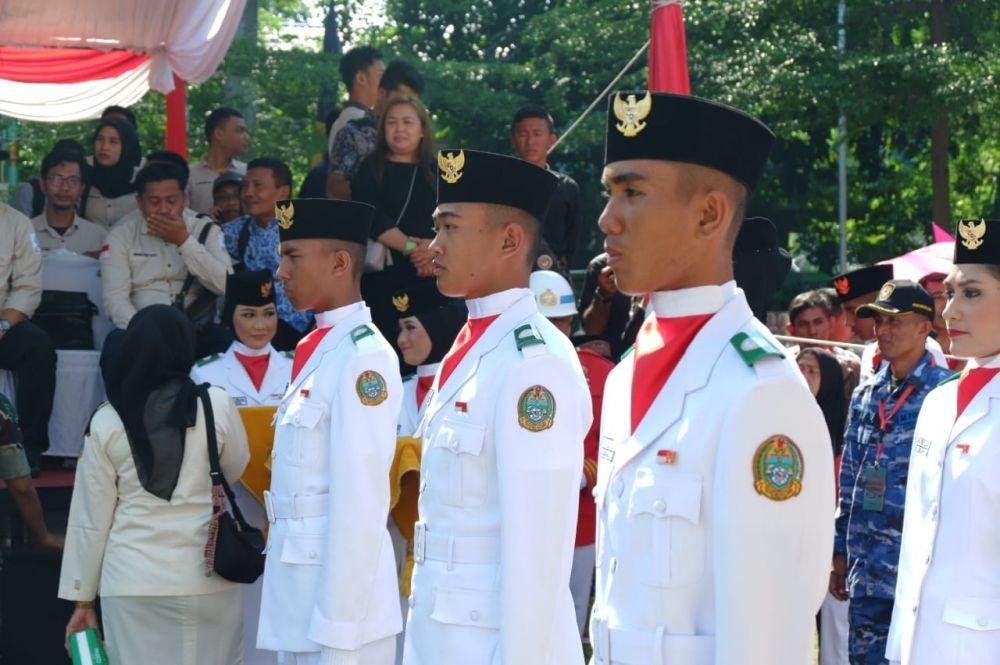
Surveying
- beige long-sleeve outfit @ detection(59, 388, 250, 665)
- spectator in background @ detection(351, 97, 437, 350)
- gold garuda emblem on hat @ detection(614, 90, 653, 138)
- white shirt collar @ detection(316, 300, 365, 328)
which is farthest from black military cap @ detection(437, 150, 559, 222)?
spectator in background @ detection(351, 97, 437, 350)

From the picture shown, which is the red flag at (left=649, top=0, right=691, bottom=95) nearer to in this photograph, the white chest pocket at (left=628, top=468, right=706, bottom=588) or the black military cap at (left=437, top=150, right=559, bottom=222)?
the black military cap at (left=437, top=150, right=559, bottom=222)

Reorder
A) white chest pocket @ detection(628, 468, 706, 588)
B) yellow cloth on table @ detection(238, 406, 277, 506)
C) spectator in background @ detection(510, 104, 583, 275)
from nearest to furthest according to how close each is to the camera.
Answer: white chest pocket @ detection(628, 468, 706, 588) → yellow cloth on table @ detection(238, 406, 277, 506) → spectator in background @ detection(510, 104, 583, 275)

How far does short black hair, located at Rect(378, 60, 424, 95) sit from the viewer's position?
820 cm

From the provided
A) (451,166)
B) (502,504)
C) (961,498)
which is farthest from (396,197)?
(502,504)

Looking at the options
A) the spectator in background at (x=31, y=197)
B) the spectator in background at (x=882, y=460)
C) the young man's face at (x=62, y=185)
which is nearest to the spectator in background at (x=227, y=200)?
the spectator in background at (x=31, y=197)

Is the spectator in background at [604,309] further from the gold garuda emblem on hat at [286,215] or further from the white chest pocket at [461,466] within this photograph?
the white chest pocket at [461,466]

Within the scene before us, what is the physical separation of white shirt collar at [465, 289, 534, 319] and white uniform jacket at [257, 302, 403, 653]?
806 mm

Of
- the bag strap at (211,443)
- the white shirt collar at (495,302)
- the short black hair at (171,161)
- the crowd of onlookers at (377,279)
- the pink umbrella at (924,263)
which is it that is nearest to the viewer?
the white shirt collar at (495,302)

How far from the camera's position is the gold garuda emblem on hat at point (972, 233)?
4.54 m

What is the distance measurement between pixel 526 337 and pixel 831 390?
3544 mm

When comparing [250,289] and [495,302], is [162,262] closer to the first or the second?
[250,289]

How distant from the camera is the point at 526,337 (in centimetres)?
362

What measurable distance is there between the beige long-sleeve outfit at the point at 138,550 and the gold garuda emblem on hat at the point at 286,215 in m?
0.90

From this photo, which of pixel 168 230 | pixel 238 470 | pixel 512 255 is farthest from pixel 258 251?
pixel 512 255
